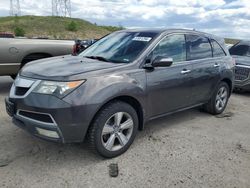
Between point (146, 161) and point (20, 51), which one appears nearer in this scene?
point (146, 161)

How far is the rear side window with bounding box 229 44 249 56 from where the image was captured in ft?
30.5

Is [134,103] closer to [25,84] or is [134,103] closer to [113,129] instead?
[113,129]

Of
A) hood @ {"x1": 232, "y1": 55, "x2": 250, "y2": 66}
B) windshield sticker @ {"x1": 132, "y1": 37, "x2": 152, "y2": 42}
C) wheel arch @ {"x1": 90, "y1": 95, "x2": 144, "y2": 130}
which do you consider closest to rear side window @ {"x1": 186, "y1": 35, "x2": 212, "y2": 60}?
windshield sticker @ {"x1": 132, "y1": 37, "x2": 152, "y2": 42}

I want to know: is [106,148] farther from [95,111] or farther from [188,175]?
[188,175]

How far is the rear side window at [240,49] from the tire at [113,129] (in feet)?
21.3

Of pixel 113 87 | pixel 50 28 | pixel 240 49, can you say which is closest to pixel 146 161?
pixel 113 87

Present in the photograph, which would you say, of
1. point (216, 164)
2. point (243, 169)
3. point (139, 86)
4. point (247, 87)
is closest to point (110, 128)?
point (139, 86)

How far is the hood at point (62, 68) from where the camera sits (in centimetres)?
358

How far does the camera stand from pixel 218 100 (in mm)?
6027

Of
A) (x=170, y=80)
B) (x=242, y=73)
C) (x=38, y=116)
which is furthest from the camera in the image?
(x=242, y=73)

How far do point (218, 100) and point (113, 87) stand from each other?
3075mm

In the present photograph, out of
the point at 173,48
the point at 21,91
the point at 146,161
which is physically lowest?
the point at 146,161

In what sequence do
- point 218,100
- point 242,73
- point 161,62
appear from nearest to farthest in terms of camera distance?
point 161,62
point 218,100
point 242,73

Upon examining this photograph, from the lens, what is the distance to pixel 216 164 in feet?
12.8
